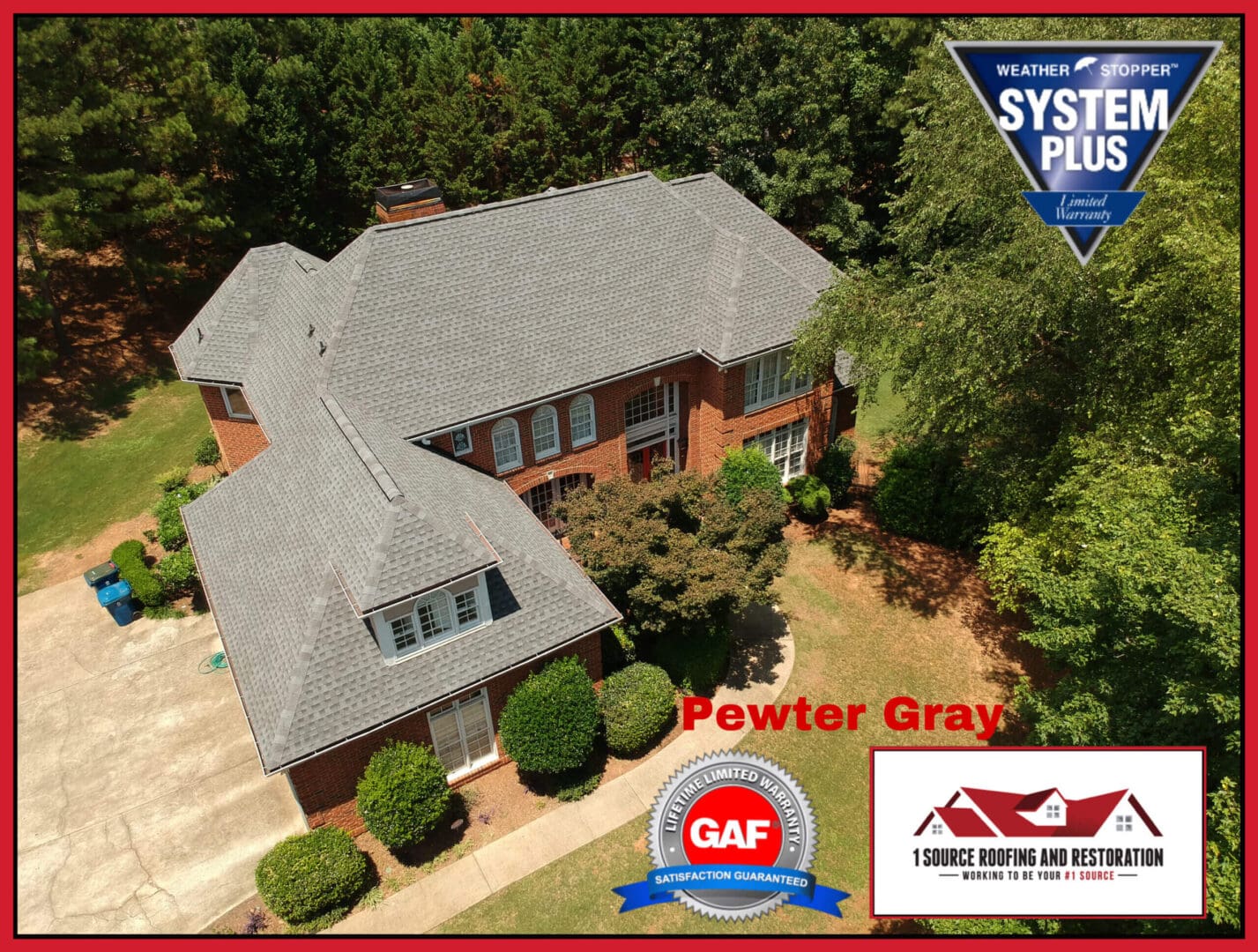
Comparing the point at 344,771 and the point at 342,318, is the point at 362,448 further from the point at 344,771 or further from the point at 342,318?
the point at 344,771

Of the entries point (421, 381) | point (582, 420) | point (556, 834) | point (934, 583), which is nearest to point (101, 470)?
point (421, 381)

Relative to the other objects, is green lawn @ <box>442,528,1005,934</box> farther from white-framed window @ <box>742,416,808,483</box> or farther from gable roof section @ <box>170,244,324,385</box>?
gable roof section @ <box>170,244,324,385</box>

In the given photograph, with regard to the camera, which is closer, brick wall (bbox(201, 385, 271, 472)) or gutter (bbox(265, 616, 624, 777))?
gutter (bbox(265, 616, 624, 777))

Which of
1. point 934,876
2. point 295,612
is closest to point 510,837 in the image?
point 295,612

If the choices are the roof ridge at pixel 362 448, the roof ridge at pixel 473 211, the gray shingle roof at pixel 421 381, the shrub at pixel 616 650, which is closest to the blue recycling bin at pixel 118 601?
the gray shingle roof at pixel 421 381

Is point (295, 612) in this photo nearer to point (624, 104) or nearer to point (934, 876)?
point (934, 876)

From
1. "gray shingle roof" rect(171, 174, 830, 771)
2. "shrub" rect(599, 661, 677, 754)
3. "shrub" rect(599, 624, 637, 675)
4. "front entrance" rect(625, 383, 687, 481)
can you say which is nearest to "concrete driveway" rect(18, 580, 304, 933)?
"gray shingle roof" rect(171, 174, 830, 771)
